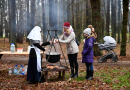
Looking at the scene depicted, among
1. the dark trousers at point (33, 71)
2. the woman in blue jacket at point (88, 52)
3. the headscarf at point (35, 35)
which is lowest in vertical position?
the dark trousers at point (33, 71)

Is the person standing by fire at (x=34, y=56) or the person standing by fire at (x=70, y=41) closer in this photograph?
the person standing by fire at (x=34, y=56)

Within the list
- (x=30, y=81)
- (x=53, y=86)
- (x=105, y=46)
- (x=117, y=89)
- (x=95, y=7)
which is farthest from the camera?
(x=95, y=7)

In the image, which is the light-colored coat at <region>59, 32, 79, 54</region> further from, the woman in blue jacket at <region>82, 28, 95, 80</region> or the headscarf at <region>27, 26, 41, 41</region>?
the headscarf at <region>27, 26, 41, 41</region>

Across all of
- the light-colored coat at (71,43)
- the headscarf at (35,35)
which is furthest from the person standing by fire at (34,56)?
the light-colored coat at (71,43)

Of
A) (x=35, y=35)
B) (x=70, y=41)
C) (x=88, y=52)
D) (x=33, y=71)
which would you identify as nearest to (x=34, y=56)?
(x=33, y=71)

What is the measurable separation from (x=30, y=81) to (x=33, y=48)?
Answer: 3.77ft

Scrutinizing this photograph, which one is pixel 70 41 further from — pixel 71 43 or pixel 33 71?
pixel 33 71

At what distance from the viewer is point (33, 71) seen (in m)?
5.23

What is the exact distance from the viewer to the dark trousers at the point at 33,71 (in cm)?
515

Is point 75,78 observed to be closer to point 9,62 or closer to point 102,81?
point 102,81

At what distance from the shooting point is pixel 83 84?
506 cm

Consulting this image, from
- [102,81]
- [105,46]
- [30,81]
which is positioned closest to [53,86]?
[30,81]

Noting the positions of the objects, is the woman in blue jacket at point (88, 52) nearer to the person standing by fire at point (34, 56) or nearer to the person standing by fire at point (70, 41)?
the person standing by fire at point (70, 41)

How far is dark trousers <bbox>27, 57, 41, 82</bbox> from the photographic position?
5.15 metres
